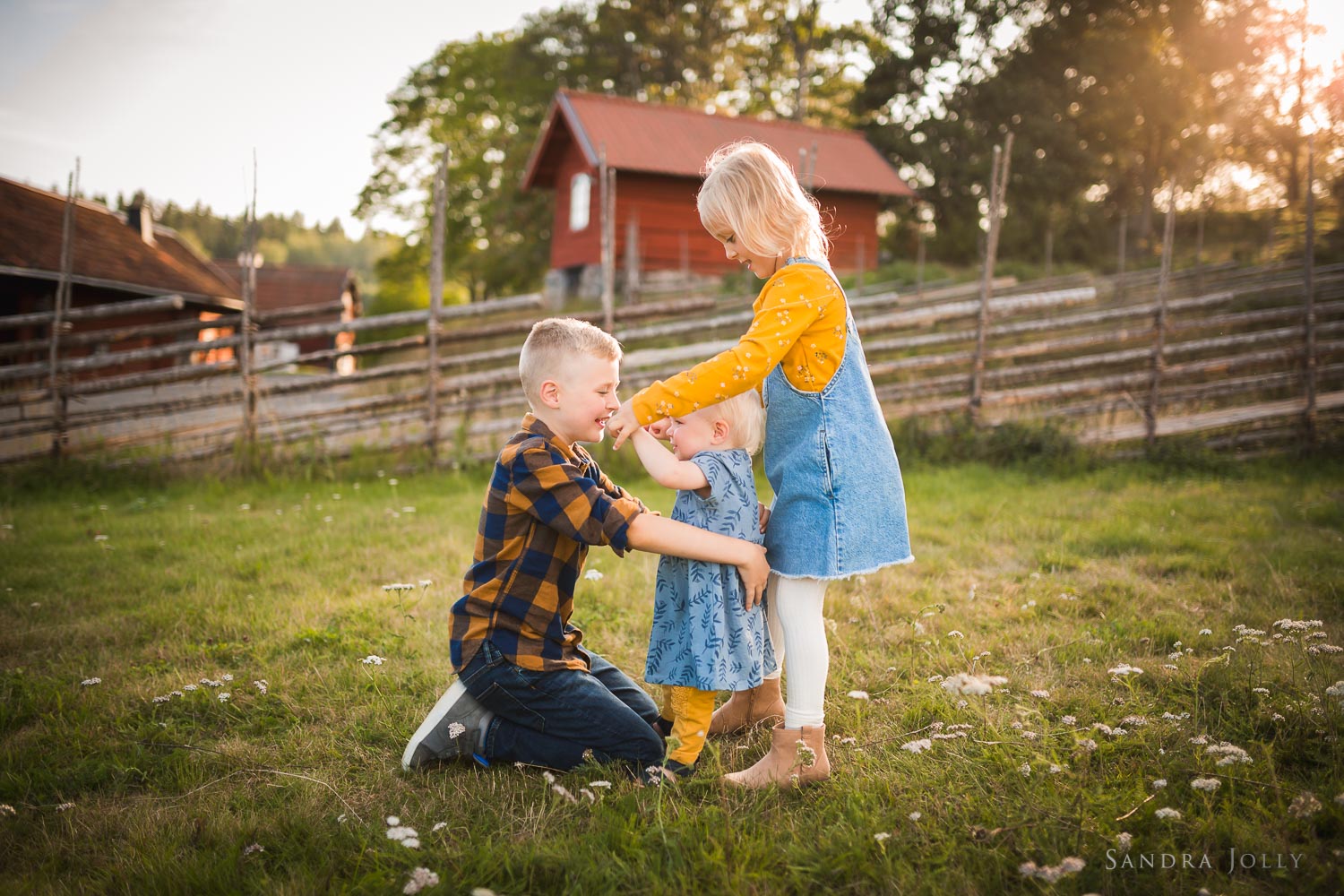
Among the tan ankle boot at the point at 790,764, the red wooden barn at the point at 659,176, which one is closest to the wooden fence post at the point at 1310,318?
the tan ankle boot at the point at 790,764

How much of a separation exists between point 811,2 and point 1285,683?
90.6 feet

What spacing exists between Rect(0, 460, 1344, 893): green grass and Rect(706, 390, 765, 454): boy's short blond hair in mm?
877

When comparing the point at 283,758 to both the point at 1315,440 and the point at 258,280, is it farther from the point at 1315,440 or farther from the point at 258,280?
the point at 258,280

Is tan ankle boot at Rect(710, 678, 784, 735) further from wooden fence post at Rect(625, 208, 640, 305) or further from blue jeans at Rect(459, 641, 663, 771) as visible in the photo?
wooden fence post at Rect(625, 208, 640, 305)

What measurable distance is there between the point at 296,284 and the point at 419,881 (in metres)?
37.6

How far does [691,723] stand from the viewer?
2188 mm

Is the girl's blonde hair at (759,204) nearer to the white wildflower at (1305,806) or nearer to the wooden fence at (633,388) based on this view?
the white wildflower at (1305,806)

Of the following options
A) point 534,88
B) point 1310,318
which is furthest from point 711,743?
point 534,88

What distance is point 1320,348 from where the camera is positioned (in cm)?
721

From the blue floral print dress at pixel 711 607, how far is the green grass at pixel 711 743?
0.25 meters

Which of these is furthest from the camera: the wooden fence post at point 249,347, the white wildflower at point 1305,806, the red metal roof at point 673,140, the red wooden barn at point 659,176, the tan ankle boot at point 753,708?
the red wooden barn at point 659,176

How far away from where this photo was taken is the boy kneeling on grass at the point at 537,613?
2.17 metres

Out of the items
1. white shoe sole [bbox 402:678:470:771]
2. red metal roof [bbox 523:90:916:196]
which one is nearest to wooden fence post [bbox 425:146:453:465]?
white shoe sole [bbox 402:678:470:771]

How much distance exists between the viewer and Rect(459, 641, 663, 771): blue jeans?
2.18 metres
